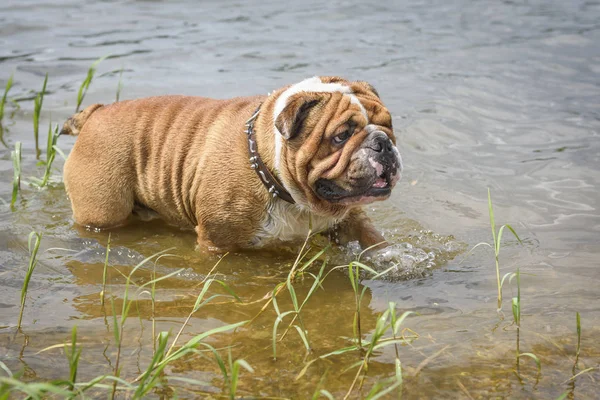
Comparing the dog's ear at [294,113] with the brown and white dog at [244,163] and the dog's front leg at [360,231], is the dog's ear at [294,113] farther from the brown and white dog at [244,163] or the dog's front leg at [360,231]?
the dog's front leg at [360,231]

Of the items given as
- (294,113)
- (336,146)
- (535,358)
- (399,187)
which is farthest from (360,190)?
(399,187)

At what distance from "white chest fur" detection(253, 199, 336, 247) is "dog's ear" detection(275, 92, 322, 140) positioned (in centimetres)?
58

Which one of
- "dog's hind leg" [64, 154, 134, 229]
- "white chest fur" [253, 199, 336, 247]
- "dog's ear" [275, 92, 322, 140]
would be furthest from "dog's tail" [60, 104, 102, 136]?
"dog's ear" [275, 92, 322, 140]

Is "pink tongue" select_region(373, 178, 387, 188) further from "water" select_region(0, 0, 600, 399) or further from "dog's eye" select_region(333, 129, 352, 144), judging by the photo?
"water" select_region(0, 0, 600, 399)

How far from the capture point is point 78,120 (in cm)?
646

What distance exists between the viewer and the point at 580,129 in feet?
26.8

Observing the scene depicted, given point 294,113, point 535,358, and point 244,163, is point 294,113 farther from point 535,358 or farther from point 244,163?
point 535,358

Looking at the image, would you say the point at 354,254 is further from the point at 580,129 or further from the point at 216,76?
the point at 216,76

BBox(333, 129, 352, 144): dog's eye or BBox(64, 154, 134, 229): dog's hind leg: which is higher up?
BBox(333, 129, 352, 144): dog's eye

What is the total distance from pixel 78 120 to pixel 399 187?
9.36 ft

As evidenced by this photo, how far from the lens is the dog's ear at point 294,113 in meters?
4.82

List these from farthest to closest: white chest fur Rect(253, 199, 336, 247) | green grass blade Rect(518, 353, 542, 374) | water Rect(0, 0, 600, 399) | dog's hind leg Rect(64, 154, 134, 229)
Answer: dog's hind leg Rect(64, 154, 134, 229) < white chest fur Rect(253, 199, 336, 247) < water Rect(0, 0, 600, 399) < green grass blade Rect(518, 353, 542, 374)

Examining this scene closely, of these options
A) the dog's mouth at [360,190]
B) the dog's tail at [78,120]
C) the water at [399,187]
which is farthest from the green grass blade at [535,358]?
the dog's tail at [78,120]

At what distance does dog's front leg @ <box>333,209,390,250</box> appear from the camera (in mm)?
5598
